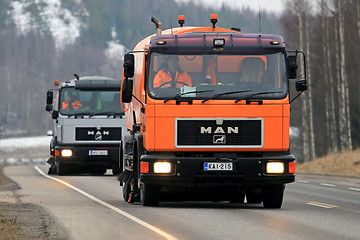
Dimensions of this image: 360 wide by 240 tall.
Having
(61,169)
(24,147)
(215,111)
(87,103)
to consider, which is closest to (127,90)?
(215,111)

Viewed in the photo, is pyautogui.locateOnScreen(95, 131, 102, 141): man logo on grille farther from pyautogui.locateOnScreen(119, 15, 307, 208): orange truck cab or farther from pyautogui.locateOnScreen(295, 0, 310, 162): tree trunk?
pyautogui.locateOnScreen(295, 0, 310, 162): tree trunk

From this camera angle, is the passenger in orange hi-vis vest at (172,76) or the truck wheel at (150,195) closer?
the passenger in orange hi-vis vest at (172,76)

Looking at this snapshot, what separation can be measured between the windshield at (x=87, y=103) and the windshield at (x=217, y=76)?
1420 centimetres

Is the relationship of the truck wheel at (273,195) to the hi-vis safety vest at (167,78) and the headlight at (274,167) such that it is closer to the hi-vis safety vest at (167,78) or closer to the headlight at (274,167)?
the headlight at (274,167)

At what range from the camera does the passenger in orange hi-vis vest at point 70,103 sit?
30.9 meters

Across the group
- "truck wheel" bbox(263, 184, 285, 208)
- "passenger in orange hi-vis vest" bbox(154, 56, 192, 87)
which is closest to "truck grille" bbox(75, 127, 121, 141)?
"truck wheel" bbox(263, 184, 285, 208)

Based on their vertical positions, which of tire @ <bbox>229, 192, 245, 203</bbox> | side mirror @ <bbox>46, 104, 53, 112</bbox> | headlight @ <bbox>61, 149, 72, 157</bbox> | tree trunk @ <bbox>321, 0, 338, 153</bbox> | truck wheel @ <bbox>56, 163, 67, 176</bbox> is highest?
tree trunk @ <bbox>321, 0, 338, 153</bbox>

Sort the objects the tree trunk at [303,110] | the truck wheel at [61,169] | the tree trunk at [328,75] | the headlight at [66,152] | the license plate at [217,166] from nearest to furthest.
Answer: the license plate at [217,166] → the headlight at [66,152] → the truck wheel at [61,169] → the tree trunk at [303,110] → the tree trunk at [328,75]

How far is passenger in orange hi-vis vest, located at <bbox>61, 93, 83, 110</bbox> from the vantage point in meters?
30.9

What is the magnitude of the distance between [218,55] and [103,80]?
14632 millimetres

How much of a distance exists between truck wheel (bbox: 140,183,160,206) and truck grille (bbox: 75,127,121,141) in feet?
45.6

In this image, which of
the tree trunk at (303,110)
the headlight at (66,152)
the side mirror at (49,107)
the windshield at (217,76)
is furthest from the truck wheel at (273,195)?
the tree trunk at (303,110)

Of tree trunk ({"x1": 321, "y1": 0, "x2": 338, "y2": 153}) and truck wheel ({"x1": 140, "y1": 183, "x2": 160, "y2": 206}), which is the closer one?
truck wheel ({"x1": 140, "y1": 183, "x2": 160, "y2": 206})

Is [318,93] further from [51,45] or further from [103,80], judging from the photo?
[51,45]
